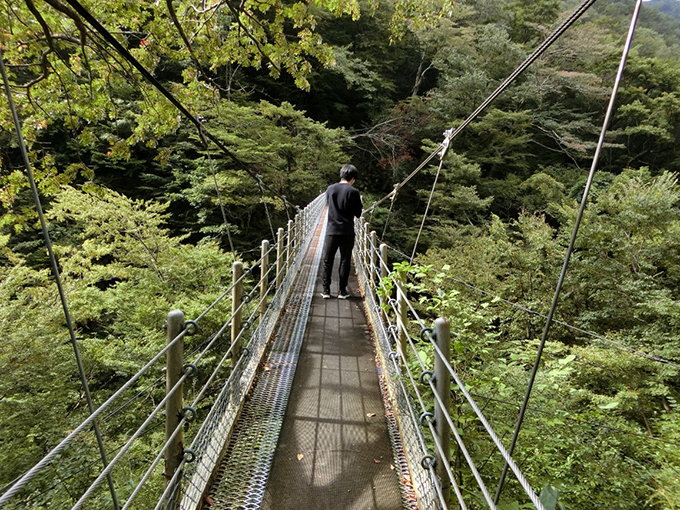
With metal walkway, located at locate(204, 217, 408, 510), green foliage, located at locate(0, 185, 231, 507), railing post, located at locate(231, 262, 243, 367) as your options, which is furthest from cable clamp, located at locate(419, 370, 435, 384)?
green foliage, located at locate(0, 185, 231, 507)

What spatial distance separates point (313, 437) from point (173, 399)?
0.85 metres

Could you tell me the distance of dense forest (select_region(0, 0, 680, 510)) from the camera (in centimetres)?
258

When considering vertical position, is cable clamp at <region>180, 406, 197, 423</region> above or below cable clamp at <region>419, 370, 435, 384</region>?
below

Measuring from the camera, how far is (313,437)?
Result: 72.8 inches

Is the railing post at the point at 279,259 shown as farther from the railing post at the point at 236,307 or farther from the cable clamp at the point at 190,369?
the cable clamp at the point at 190,369

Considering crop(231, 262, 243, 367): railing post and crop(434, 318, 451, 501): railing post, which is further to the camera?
crop(231, 262, 243, 367): railing post

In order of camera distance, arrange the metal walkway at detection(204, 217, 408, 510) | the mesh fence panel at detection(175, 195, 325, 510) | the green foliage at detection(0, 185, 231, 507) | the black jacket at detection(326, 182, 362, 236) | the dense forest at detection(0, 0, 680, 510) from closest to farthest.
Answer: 1. the mesh fence panel at detection(175, 195, 325, 510)
2. the metal walkway at detection(204, 217, 408, 510)
3. the dense forest at detection(0, 0, 680, 510)
4. the green foliage at detection(0, 185, 231, 507)
5. the black jacket at detection(326, 182, 362, 236)

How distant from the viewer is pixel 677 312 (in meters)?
4.46

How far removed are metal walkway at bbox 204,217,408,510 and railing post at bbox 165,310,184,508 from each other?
11.3 inches

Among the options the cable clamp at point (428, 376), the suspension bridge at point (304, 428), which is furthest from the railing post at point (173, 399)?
the cable clamp at point (428, 376)

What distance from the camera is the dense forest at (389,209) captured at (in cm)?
258

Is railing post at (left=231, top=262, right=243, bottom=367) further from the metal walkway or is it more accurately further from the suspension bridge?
the metal walkway

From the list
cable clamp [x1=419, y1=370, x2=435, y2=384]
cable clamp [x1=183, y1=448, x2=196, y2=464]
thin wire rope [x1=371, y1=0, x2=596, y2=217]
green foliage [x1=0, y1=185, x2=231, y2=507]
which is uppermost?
thin wire rope [x1=371, y1=0, x2=596, y2=217]

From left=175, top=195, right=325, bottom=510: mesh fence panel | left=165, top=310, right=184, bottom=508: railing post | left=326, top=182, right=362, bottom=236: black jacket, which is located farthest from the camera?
left=326, top=182, right=362, bottom=236: black jacket
